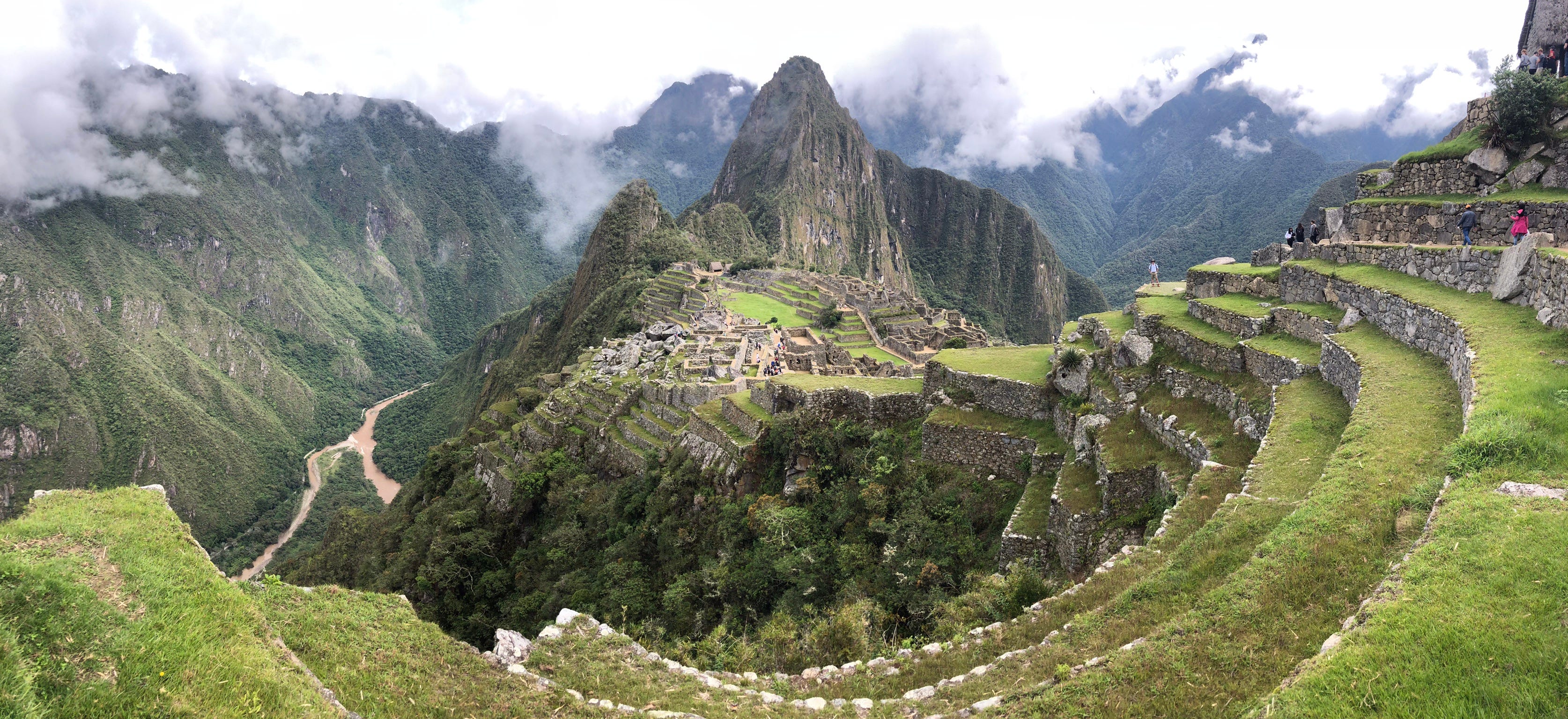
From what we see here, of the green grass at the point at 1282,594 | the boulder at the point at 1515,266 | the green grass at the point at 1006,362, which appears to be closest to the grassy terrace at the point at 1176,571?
the green grass at the point at 1282,594

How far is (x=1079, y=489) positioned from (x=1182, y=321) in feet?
16.7

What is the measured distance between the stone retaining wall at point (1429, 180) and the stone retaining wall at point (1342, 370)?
23.6 feet

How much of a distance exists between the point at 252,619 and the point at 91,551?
1.22m

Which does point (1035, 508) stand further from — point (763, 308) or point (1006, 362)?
point (763, 308)

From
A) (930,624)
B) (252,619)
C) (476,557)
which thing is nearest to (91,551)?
(252,619)

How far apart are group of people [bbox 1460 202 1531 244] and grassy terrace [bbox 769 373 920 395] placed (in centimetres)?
1024

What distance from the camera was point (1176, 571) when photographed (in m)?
6.68

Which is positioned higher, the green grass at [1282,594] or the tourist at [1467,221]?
the tourist at [1467,221]

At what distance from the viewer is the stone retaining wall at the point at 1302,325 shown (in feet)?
36.6

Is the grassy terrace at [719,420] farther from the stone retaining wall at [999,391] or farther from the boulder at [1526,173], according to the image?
the boulder at [1526,173]

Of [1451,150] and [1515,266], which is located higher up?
[1451,150]

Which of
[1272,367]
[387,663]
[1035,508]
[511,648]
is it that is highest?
[1272,367]

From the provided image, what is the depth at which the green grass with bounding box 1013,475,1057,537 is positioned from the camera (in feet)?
36.4

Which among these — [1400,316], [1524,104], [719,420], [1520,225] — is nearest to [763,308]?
[719,420]
